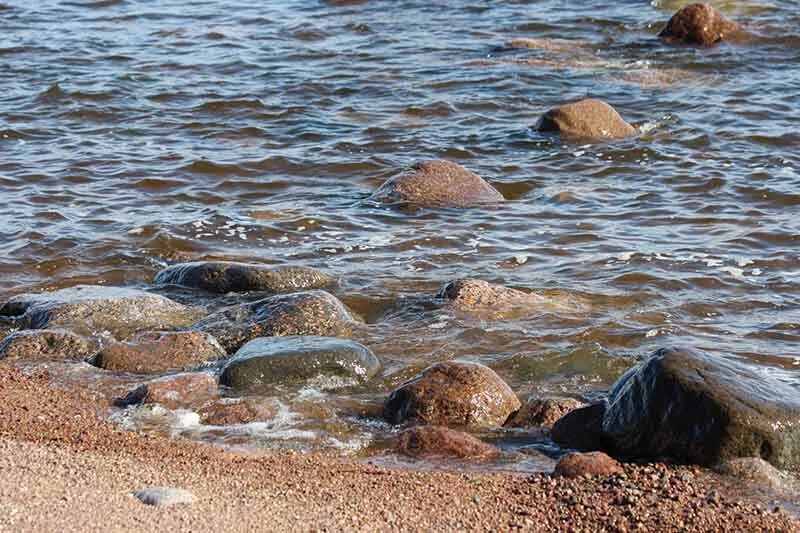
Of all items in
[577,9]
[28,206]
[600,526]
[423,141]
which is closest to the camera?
[600,526]

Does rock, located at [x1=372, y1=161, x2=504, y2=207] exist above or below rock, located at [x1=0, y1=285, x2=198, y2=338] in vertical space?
below

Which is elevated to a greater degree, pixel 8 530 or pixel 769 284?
pixel 8 530

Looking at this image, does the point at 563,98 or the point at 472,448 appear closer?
the point at 472,448

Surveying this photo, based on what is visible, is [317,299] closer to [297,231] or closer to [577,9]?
[297,231]

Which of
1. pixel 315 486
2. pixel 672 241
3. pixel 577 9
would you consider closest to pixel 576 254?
pixel 672 241

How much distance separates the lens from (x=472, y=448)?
6.52 m

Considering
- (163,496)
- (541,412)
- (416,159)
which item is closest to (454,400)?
(541,412)

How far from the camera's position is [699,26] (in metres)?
17.1

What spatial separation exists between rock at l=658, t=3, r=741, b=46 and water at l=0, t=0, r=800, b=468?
373mm

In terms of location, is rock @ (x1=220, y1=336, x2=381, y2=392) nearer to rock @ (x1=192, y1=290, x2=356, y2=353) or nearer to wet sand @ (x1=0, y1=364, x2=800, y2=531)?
rock @ (x1=192, y1=290, x2=356, y2=353)

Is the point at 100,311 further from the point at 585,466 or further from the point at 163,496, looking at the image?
the point at 585,466

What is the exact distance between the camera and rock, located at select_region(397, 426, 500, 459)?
6492mm

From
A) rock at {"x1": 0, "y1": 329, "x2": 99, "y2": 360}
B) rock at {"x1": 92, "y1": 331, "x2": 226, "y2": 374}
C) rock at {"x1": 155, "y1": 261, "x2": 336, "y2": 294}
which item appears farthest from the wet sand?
rock at {"x1": 155, "y1": 261, "x2": 336, "y2": 294}

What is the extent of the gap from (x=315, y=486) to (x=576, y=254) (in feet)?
14.5
